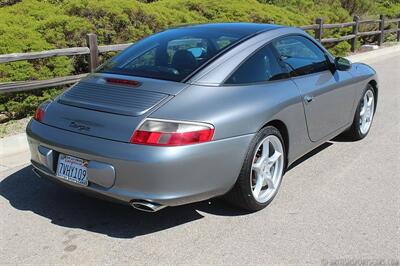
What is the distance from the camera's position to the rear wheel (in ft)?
19.4

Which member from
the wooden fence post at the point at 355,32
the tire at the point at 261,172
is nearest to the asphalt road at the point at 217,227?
the tire at the point at 261,172

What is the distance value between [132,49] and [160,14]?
558 cm

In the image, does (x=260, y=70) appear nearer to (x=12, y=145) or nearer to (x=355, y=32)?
(x=12, y=145)

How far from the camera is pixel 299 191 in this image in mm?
4570

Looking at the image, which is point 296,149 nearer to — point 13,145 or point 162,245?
point 162,245

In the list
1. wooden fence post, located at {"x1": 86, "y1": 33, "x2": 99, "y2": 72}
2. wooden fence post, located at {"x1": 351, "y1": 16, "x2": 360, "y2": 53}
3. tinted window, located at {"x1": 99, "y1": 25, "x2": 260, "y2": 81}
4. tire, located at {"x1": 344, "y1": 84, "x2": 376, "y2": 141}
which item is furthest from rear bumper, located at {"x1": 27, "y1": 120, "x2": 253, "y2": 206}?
wooden fence post, located at {"x1": 351, "y1": 16, "x2": 360, "y2": 53}

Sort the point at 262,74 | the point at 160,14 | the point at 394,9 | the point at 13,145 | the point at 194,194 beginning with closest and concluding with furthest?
the point at 194,194 < the point at 262,74 < the point at 13,145 < the point at 160,14 < the point at 394,9

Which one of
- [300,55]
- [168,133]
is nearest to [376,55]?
[300,55]

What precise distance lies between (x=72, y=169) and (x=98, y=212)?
23.7 inches

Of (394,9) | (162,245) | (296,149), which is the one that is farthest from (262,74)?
(394,9)

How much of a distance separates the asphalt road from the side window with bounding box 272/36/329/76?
1.05 m

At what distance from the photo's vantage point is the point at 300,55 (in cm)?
492

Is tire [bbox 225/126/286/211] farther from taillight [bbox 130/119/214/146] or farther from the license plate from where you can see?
the license plate

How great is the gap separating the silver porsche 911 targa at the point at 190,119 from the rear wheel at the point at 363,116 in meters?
1.09
